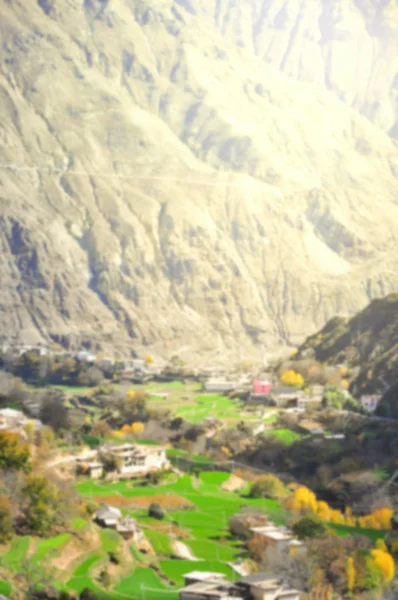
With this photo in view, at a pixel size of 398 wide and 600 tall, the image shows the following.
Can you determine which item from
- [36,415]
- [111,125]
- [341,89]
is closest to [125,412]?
[36,415]

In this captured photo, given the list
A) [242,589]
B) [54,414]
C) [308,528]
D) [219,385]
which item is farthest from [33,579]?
[219,385]

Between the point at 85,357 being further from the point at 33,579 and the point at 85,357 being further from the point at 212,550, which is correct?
the point at 33,579

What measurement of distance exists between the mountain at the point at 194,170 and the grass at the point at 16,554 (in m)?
28.8

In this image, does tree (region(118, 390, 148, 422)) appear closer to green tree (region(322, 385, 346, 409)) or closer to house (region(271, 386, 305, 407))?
house (region(271, 386, 305, 407))

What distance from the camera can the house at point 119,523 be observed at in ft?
86.3

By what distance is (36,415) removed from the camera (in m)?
35.8

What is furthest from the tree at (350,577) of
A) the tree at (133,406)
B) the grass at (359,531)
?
the tree at (133,406)

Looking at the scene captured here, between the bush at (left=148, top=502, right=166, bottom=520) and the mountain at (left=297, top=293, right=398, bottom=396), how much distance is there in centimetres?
980

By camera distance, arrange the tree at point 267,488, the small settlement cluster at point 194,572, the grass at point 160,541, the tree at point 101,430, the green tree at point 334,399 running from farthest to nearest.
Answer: the green tree at point 334,399
the tree at point 101,430
the tree at point 267,488
the grass at point 160,541
the small settlement cluster at point 194,572

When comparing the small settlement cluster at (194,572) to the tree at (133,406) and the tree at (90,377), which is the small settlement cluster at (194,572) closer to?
the tree at (133,406)

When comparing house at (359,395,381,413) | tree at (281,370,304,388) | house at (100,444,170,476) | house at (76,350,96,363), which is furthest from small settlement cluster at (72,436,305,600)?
house at (76,350,96,363)

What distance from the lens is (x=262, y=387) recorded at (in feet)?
135

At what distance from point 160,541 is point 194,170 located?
3829 cm

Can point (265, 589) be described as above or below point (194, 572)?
above
